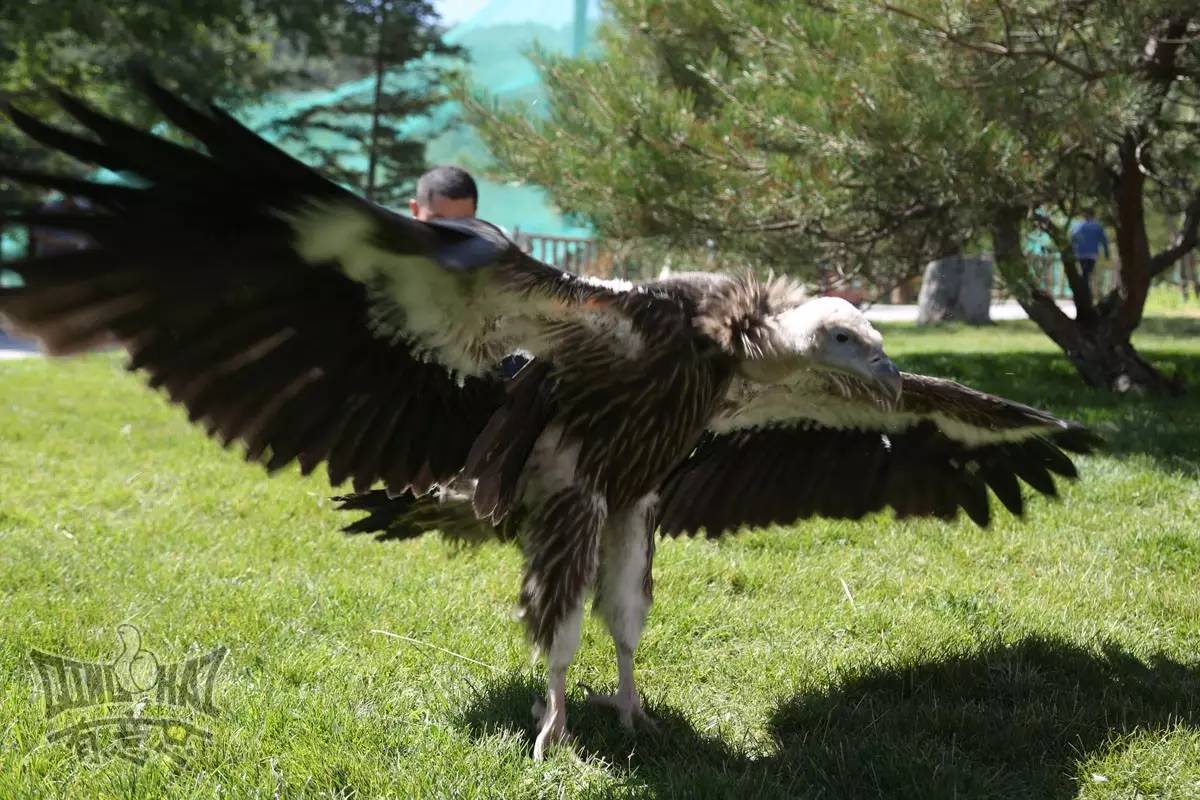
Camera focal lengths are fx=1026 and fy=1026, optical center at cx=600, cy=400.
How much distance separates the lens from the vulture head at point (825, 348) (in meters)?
2.71

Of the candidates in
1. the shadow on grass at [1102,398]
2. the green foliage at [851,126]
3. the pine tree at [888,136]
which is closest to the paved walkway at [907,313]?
the shadow on grass at [1102,398]

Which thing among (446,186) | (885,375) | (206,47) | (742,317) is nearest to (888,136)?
(446,186)

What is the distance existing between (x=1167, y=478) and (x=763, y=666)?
3.23 meters

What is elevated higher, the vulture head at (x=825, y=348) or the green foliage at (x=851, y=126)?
the green foliage at (x=851, y=126)

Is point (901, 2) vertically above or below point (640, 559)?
above

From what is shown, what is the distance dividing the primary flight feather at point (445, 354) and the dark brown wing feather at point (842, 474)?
2.0 inches

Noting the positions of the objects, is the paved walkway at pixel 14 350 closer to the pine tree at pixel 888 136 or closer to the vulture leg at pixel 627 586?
the pine tree at pixel 888 136

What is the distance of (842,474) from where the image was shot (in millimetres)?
3775

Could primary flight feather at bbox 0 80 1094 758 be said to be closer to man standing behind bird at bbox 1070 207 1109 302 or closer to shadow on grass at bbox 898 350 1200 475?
shadow on grass at bbox 898 350 1200 475

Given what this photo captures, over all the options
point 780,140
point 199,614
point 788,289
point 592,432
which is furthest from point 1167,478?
point 199,614

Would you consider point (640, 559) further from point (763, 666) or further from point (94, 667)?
point (94, 667)

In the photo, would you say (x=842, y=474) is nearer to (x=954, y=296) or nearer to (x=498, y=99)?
(x=498, y=99)

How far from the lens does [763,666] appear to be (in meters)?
3.53

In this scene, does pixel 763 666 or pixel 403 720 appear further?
pixel 763 666
